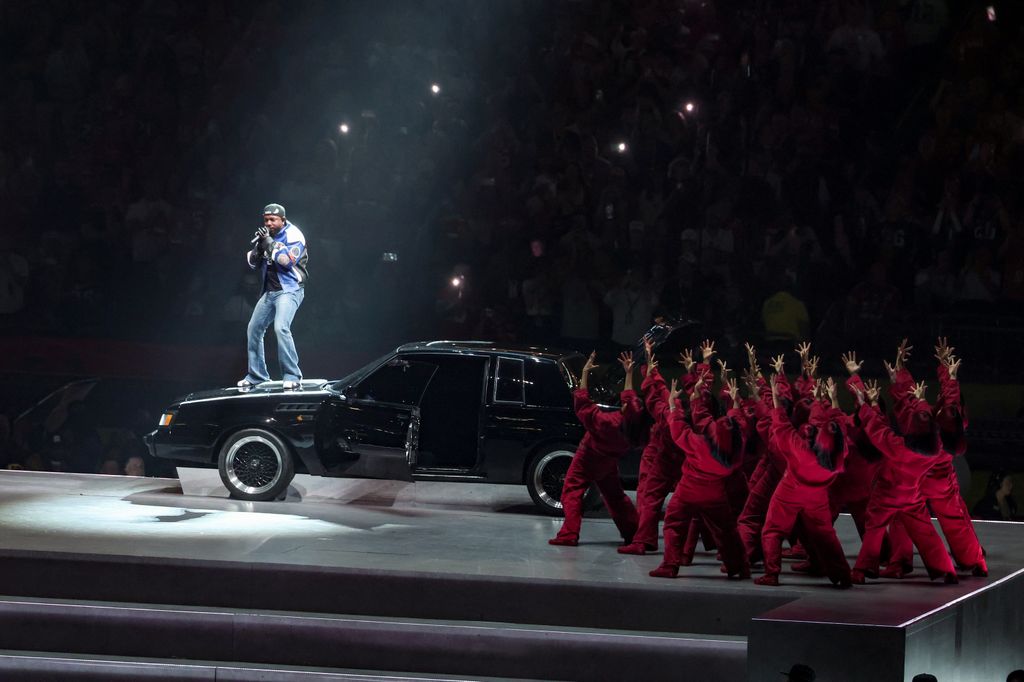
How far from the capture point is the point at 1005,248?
13.8 meters

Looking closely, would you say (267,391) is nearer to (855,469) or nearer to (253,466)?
(253,466)

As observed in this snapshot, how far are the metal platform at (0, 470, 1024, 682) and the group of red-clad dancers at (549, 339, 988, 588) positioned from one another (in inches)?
8.5

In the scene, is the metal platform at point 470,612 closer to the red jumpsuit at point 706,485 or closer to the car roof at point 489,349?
the red jumpsuit at point 706,485

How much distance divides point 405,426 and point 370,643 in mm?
3043

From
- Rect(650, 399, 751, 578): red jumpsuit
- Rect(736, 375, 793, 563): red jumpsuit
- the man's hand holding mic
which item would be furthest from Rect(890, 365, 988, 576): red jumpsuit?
the man's hand holding mic

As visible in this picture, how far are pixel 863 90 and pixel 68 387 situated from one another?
970cm

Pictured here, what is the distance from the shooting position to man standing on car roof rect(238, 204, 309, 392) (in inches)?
412

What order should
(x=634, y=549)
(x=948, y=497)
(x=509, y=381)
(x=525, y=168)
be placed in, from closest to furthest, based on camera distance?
(x=948, y=497), (x=634, y=549), (x=509, y=381), (x=525, y=168)

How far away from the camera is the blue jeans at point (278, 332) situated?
34.4ft

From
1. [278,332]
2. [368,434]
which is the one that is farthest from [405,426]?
[278,332]

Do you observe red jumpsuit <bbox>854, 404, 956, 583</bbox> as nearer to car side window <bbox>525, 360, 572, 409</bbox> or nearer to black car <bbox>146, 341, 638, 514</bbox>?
black car <bbox>146, 341, 638, 514</bbox>

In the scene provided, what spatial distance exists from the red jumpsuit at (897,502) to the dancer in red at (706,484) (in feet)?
2.56

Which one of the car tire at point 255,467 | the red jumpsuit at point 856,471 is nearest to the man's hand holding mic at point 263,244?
the car tire at point 255,467

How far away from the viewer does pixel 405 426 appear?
957cm
